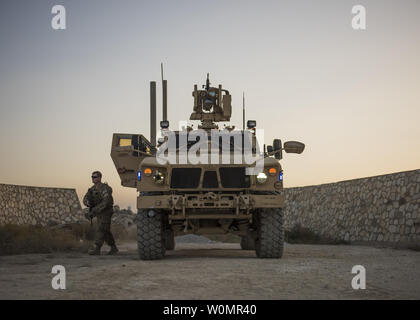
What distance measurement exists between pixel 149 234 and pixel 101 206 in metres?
2.28

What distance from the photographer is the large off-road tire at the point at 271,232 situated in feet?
29.0

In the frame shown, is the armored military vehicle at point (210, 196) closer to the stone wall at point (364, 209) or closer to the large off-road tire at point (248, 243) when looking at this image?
the large off-road tire at point (248, 243)

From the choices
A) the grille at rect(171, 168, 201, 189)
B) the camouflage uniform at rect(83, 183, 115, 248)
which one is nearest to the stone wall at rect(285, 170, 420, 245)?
the grille at rect(171, 168, 201, 189)

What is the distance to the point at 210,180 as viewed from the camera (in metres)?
8.75

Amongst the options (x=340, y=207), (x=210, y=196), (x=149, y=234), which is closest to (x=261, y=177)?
(x=210, y=196)

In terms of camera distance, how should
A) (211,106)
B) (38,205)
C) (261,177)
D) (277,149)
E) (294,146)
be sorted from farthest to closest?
(38,205) → (211,106) → (277,149) → (294,146) → (261,177)

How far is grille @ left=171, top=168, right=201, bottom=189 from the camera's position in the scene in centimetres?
872

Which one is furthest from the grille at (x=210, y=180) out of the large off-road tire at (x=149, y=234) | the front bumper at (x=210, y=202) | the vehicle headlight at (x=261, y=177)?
the large off-road tire at (x=149, y=234)

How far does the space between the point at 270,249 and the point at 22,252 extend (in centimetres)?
551

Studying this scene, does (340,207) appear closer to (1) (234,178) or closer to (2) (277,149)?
(2) (277,149)

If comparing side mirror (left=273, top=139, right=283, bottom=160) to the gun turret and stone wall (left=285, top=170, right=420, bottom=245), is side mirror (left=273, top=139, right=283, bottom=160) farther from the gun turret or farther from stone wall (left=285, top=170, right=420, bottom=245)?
stone wall (left=285, top=170, right=420, bottom=245)

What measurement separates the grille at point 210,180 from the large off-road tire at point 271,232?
3.19 feet
